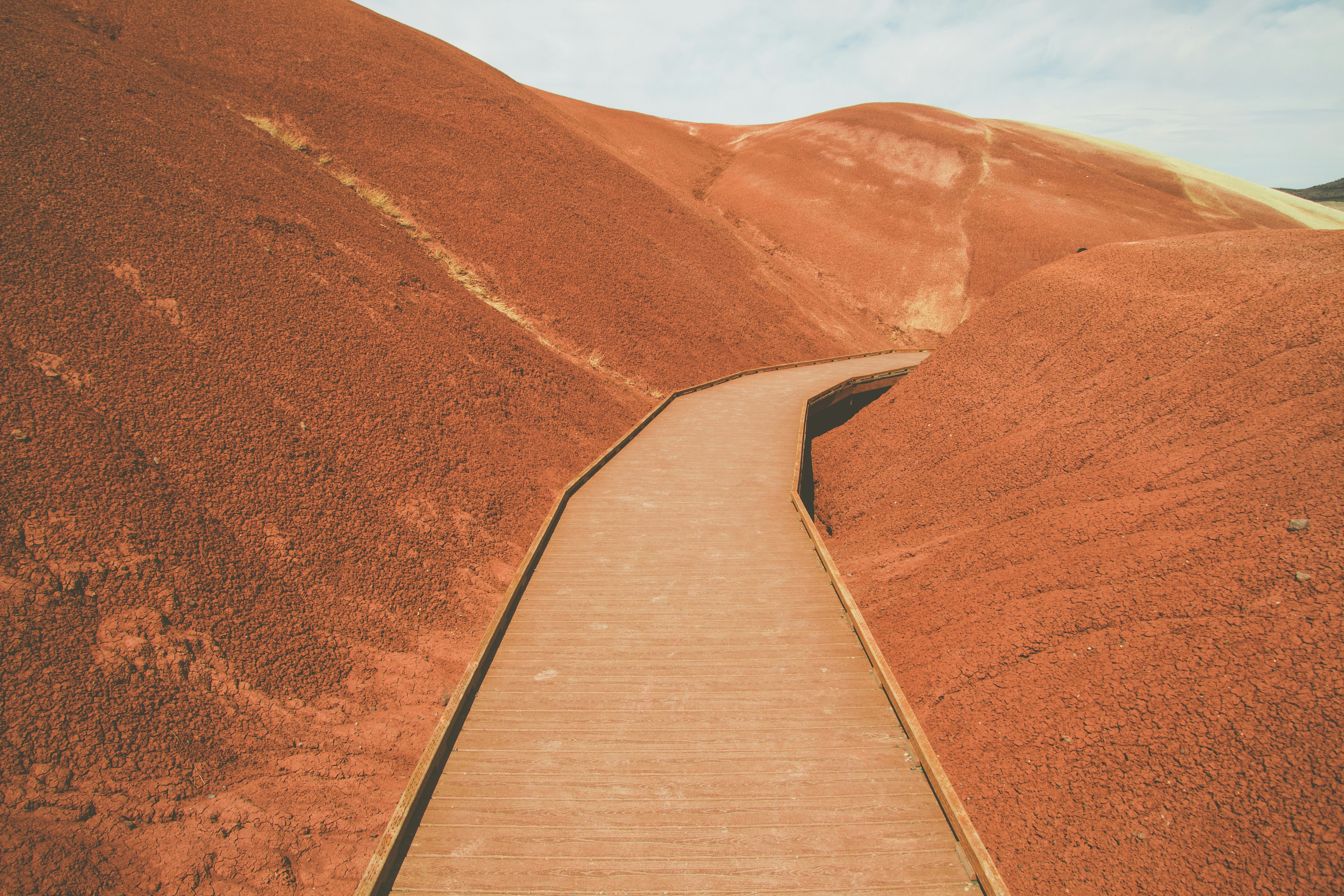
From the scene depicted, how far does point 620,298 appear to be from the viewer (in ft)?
63.8

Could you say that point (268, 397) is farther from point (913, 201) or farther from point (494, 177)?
point (913, 201)

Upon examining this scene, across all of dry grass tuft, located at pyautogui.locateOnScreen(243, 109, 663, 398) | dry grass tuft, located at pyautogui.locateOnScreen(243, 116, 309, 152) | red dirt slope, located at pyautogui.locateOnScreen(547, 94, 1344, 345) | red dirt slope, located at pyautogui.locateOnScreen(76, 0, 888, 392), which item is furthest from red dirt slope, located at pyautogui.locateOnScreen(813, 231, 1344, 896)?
red dirt slope, located at pyautogui.locateOnScreen(547, 94, 1344, 345)

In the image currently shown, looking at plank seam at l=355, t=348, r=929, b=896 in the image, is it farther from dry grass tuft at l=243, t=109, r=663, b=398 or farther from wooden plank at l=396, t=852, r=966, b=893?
dry grass tuft at l=243, t=109, r=663, b=398

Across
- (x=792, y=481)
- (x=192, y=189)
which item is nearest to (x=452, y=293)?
(x=192, y=189)

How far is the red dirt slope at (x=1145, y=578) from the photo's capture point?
15.1 feet

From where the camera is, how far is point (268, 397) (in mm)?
8719

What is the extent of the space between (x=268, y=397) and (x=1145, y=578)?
11.9m

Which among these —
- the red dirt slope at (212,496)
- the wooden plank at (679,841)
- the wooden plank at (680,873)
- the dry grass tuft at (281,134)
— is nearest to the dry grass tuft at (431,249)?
the dry grass tuft at (281,134)

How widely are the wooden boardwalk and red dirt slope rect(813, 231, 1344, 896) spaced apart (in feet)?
6.36

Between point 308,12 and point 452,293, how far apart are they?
55.4 ft

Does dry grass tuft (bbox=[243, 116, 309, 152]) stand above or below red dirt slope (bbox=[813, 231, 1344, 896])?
above

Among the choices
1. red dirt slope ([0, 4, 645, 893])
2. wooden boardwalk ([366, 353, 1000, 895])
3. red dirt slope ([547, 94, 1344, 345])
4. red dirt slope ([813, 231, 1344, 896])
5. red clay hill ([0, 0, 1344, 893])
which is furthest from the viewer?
red dirt slope ([547, 94, 1344, 345])

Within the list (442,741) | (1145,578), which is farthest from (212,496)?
(1145,578)

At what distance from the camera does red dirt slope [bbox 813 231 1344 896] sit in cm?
459
